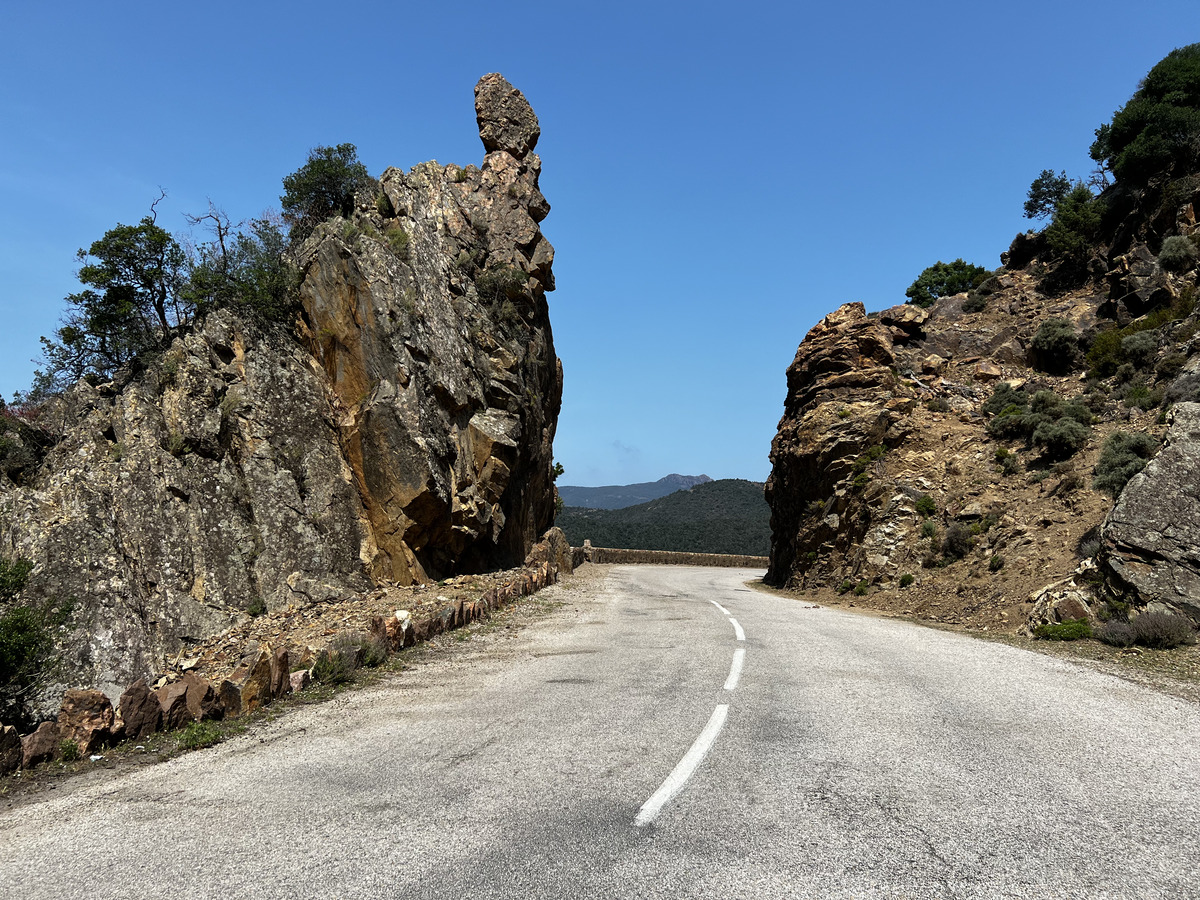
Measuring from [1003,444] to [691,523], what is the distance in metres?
69.0

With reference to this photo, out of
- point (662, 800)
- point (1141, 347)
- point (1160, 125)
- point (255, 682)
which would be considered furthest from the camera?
point (1160, 125)

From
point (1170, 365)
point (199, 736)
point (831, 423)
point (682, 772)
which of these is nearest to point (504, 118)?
point (831, 423)

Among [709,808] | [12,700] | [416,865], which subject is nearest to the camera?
[416,865]

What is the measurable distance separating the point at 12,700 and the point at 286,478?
1113 cm

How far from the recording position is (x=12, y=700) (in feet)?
26.1

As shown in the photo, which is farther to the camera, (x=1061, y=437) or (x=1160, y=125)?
(x=1160, y=125)

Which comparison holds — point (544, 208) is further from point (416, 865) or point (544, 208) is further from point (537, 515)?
point (416, 865)

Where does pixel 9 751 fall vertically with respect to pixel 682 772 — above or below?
below

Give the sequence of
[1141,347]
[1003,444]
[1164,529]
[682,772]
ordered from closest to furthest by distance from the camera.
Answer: [682,772]
[1164,529]
[1141,347]
[1003,444]

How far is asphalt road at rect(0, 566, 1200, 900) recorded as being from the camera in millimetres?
3510

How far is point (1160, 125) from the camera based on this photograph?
101 feet

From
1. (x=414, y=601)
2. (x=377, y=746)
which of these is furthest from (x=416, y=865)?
(x=414, y=601)

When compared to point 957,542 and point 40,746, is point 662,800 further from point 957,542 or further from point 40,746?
point 957,542

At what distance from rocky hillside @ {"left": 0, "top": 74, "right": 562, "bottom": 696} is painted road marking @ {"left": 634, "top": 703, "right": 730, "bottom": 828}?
12812 mm
